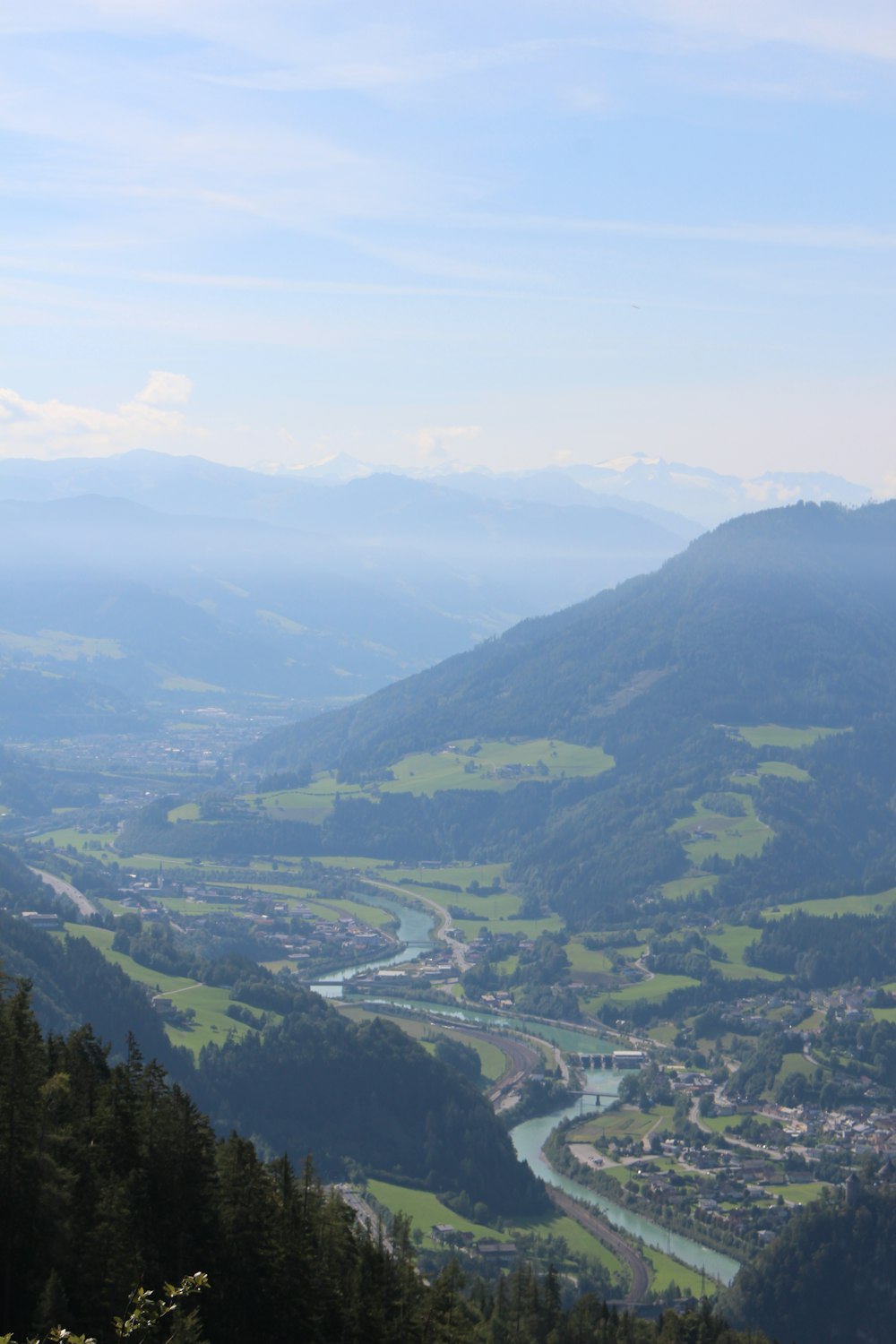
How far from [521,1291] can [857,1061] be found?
49033 millimetres

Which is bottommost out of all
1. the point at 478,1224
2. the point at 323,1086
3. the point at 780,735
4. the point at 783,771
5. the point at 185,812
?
the point at 478,1224

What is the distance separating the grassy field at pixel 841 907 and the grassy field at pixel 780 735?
102ft

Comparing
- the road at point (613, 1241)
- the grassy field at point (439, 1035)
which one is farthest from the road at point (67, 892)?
the road at point (613, 1241)

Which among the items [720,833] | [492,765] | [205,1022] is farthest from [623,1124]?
[492,765]

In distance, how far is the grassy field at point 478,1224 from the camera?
5894 centimetres

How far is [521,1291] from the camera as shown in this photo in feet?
135

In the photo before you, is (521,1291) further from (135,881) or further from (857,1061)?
(135,881)

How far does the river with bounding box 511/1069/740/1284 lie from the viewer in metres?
59.9

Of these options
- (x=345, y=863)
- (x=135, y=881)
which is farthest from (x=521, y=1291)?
(x=345, y=863)

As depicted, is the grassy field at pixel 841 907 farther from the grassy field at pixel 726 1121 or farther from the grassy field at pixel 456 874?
the grassy field at pixel 726 1121

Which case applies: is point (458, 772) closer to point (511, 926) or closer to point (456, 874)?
point (456, 874)

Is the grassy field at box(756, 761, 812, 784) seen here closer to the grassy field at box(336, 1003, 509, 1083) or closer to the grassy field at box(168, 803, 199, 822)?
the grassy field at box(168, 803, 199, 822)

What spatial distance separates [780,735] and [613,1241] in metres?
96.5

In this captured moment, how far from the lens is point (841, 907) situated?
116 meters
